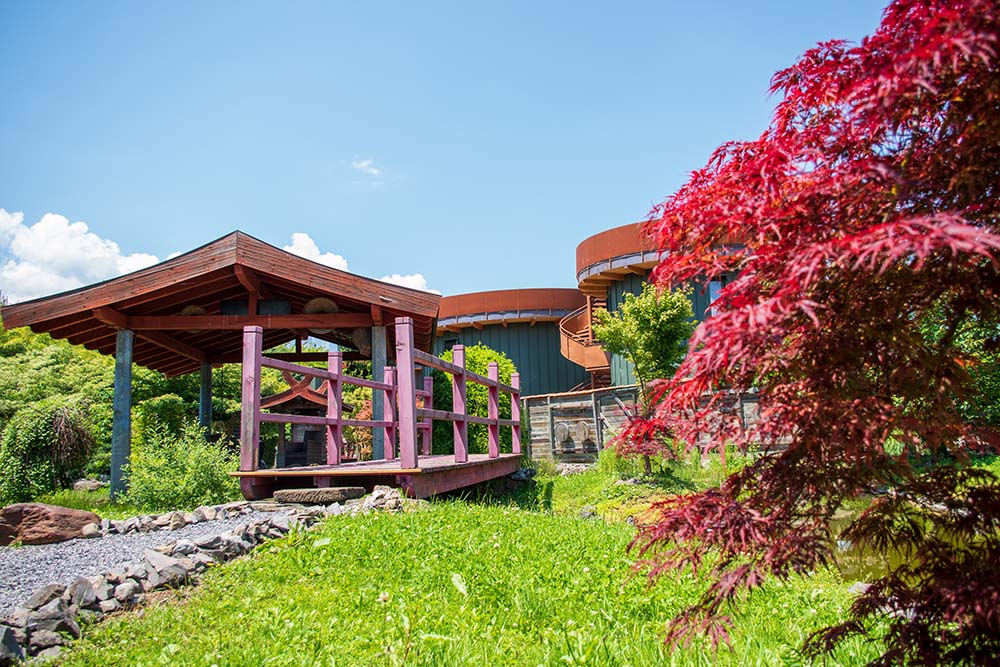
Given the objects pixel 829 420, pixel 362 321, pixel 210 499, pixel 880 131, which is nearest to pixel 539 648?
pixel 829 420

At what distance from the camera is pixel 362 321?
9.59m

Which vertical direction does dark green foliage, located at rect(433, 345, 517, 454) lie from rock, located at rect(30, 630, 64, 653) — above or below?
above

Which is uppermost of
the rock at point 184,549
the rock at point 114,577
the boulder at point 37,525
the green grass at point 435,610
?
the boulder at point 37,525

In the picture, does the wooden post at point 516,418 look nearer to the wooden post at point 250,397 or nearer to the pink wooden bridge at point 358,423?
the pink wooden bridge at point 358,423

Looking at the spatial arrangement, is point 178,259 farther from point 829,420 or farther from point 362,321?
point 829,420

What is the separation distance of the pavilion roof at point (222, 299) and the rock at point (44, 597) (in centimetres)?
545

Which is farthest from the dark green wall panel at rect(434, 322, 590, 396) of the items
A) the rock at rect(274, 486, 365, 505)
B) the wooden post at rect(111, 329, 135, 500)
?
the rock at rect(274, 486, 365, 505)

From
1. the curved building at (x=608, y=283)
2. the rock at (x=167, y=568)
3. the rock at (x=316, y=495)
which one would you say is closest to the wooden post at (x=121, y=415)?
the rock at (x=316, y=495)

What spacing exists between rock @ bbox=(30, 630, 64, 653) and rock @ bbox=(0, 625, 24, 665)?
10 centimetres

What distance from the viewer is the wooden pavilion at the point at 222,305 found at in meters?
8.93

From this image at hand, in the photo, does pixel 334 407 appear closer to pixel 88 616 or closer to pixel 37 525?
pixel 37 525

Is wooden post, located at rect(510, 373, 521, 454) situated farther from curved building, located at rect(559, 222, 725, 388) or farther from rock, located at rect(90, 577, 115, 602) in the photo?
rock, located at rect(90, 577, 115, 602)

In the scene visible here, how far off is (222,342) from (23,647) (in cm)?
999

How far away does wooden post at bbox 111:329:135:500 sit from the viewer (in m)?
8.91
